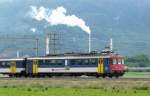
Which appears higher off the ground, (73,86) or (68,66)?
(68,66)

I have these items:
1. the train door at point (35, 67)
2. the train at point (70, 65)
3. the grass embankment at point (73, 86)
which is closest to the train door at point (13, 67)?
the train at point (70, 65)

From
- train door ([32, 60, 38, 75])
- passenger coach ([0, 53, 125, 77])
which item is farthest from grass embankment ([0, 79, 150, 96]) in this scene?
train door ([32, 60, 38, 75])

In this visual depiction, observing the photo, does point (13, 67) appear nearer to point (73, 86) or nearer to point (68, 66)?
point (68, 66)

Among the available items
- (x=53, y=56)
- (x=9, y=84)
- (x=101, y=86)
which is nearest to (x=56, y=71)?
(x=53, y=56)

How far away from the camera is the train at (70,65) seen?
8231cm

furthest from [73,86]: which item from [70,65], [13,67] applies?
[13,67]

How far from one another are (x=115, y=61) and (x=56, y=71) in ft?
28.5

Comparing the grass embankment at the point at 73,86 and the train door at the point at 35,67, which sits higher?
the train door at the point at 35,67

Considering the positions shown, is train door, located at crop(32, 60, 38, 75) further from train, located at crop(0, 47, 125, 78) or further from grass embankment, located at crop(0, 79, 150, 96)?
grass embankment, located at crop(0, 79, 150, 96)

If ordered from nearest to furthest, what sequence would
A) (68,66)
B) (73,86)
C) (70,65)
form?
(73,86)
(70,65)
(68,66)

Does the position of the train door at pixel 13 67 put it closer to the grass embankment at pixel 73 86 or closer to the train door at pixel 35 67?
the train door at pixel 35 67

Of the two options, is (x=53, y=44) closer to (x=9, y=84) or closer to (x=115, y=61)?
(x=115, y=61)

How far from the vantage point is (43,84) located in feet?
222

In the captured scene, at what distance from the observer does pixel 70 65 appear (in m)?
84.8
